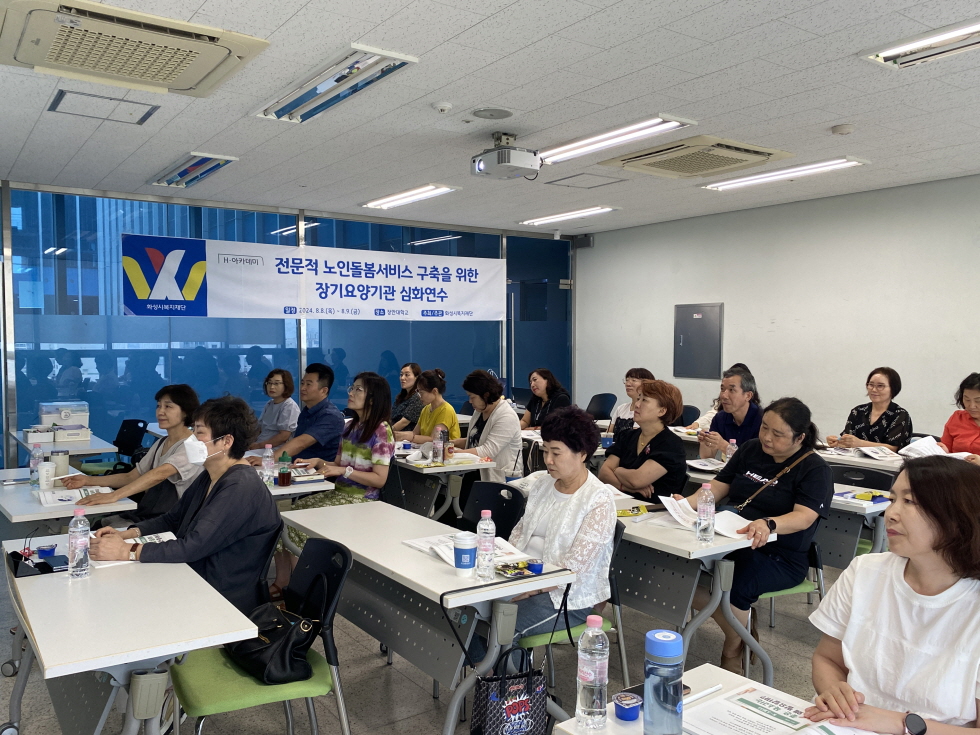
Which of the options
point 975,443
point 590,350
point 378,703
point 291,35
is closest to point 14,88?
point 291,35

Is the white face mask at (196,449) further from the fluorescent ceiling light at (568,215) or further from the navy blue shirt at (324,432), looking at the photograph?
the fluorescent ceiling light at (568,215)

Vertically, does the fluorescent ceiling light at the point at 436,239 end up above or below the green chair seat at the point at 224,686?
above

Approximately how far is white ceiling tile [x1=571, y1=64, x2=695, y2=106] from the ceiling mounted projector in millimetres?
762

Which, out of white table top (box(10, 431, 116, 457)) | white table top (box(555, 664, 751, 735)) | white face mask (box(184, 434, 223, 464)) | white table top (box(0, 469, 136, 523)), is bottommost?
white table top (box(10, 431, 116, 457))

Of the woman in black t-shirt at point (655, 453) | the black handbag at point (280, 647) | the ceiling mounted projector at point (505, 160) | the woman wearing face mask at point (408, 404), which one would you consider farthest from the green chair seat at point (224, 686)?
the woman wearing face mask at point (408, 404)

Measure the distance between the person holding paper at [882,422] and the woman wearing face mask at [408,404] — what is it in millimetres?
3705

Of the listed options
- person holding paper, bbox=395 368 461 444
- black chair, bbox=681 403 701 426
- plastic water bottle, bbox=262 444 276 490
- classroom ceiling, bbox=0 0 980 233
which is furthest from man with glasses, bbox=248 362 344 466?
black chair, bbox=681 403 701 426

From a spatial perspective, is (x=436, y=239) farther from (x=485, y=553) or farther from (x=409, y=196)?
(x=485, y=553)

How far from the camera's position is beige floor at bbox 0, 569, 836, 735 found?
3.23 meters

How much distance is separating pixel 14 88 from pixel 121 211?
3.39 metres

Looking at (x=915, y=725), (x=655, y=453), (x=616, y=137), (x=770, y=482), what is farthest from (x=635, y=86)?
(x=915, y=725)

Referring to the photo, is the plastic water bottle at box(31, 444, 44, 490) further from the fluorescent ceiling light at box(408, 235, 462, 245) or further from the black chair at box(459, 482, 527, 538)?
the fluorescent ceiling light at box(408, 235, 462, 245)

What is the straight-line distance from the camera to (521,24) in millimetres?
3404

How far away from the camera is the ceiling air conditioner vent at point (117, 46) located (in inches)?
125
